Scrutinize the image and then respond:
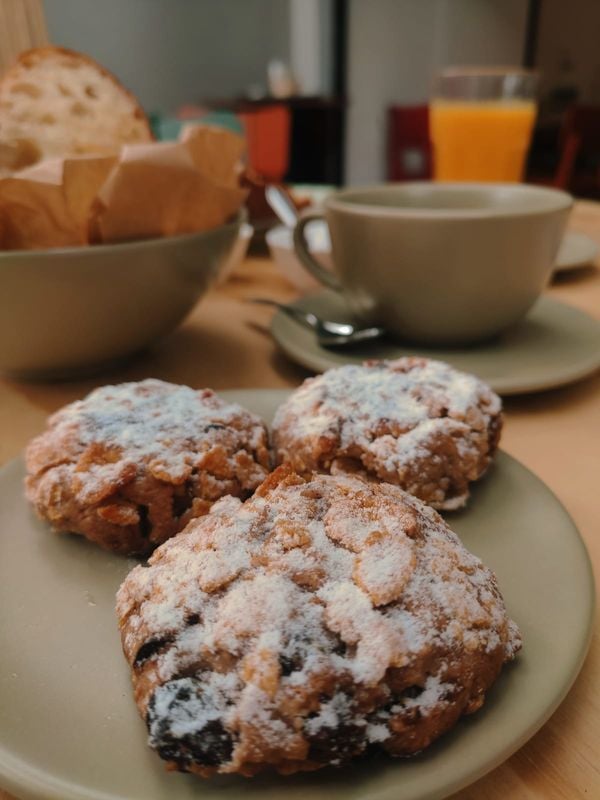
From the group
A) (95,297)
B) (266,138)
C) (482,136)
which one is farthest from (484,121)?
(266,138)

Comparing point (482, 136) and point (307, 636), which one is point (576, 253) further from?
point (307, 636)

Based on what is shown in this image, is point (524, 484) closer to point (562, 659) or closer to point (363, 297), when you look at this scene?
point (562, 659)

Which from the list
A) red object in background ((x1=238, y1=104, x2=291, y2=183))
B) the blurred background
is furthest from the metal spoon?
the blurred background

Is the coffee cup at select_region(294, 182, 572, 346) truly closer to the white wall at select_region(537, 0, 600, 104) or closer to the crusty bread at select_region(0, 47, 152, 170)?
the crusty bread at select_region(0, 47, 152, 170)

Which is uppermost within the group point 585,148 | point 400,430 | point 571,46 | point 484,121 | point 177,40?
point 177,40

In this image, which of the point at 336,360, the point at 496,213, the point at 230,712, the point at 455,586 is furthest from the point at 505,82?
the point at 230,712

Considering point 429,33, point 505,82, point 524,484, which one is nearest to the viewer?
point 524,484
